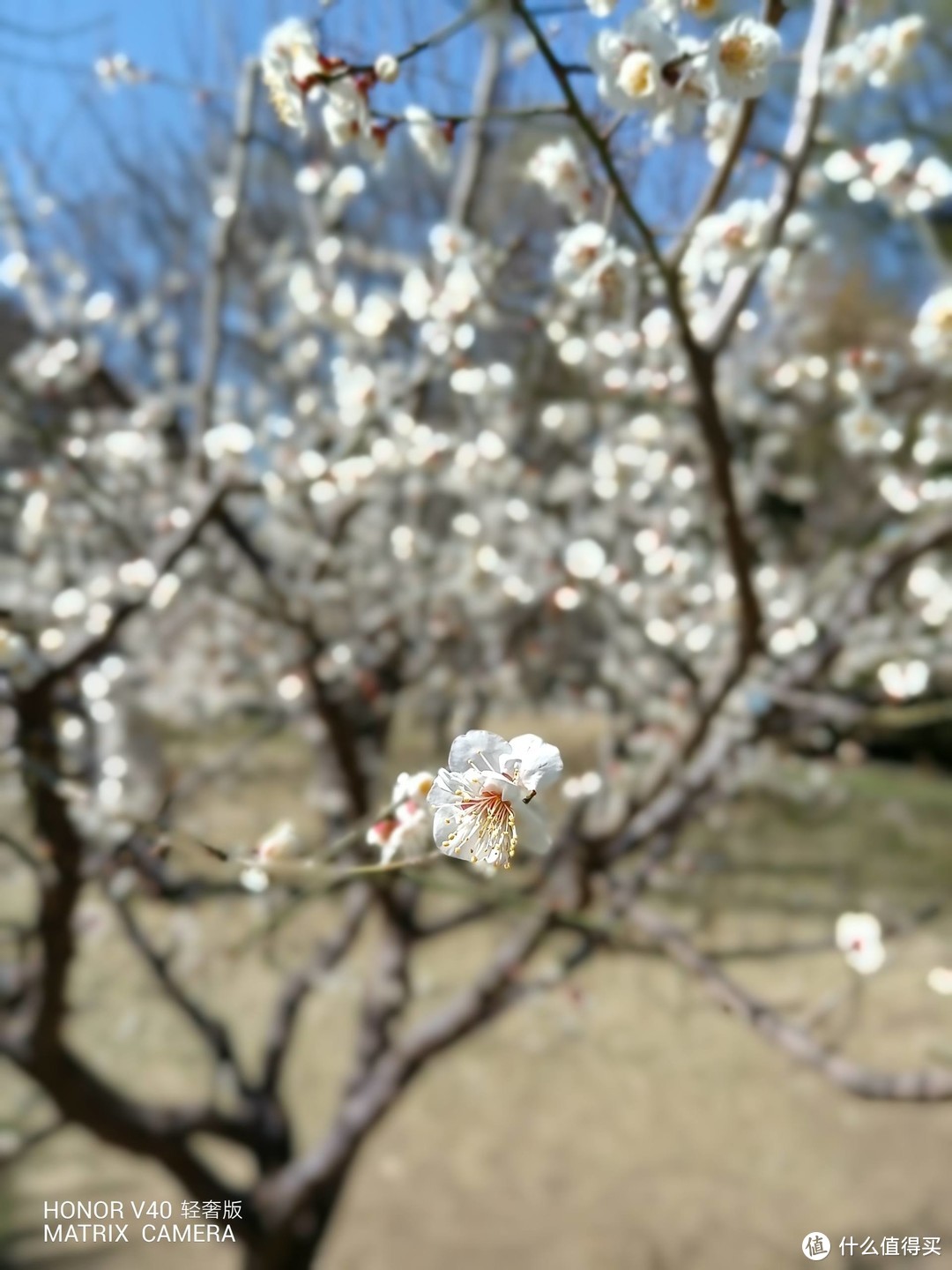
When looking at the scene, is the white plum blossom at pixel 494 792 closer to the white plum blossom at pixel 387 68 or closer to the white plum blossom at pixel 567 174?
the white plum blossom at pixel 387 68

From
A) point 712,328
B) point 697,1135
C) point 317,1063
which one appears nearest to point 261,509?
point 317,1063

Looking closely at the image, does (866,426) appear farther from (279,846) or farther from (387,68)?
(279,846)

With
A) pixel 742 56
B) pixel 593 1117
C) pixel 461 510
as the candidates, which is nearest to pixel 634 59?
pixel 742 56

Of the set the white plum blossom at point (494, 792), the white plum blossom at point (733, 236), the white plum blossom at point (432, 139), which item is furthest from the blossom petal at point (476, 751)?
the white plum blossom at point (733, 236)

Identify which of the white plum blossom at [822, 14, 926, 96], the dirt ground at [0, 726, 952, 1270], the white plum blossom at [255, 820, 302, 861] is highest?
the white plum blossom at [822, 14, 926, 96]

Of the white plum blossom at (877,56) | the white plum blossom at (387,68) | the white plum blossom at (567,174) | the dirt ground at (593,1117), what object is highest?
the white plum blossom at (877,56)

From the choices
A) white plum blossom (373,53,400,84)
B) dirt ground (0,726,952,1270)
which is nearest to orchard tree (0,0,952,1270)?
white plum blossom (373,53,400,84)

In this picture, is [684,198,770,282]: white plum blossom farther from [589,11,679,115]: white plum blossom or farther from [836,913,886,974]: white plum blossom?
[836,913,886,974]: white plum blossom
